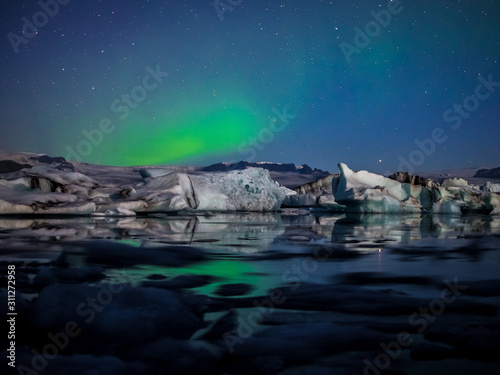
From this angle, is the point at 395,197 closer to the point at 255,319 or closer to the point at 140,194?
the point at 140,194

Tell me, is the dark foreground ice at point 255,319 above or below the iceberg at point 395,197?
below

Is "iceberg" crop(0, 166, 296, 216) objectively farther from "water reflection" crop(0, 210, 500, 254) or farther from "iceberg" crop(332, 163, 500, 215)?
"iceberg" crop(332, 163, 500, 215)

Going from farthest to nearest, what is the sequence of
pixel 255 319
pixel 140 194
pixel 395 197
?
pixel 395 197 → pixel 140 194 → pixel 255 319

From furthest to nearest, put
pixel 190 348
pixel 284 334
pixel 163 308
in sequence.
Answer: pixel 163 308 → pixel 284 334 → pixel 190 348

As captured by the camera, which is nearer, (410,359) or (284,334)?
(410,359)

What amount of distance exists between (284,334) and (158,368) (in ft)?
2.13

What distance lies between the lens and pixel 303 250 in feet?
17.7

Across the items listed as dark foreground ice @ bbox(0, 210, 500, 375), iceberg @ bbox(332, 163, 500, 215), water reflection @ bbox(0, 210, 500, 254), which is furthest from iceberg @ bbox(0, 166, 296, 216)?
dark foreground ice @ bbox(0, 210, 500, 375)

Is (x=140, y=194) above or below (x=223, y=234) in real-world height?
above

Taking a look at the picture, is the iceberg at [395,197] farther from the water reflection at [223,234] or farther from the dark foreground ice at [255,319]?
the dark foreground ice at [255,319]

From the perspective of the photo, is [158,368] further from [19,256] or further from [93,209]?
[93,209]

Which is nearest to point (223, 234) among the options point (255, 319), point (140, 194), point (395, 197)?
point (255, 319)

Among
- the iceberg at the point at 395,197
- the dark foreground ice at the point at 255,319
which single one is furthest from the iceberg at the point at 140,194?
the dark foreground ice at the point at 255,319

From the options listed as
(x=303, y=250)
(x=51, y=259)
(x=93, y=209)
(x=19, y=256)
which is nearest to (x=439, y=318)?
(x=303, y=250)
